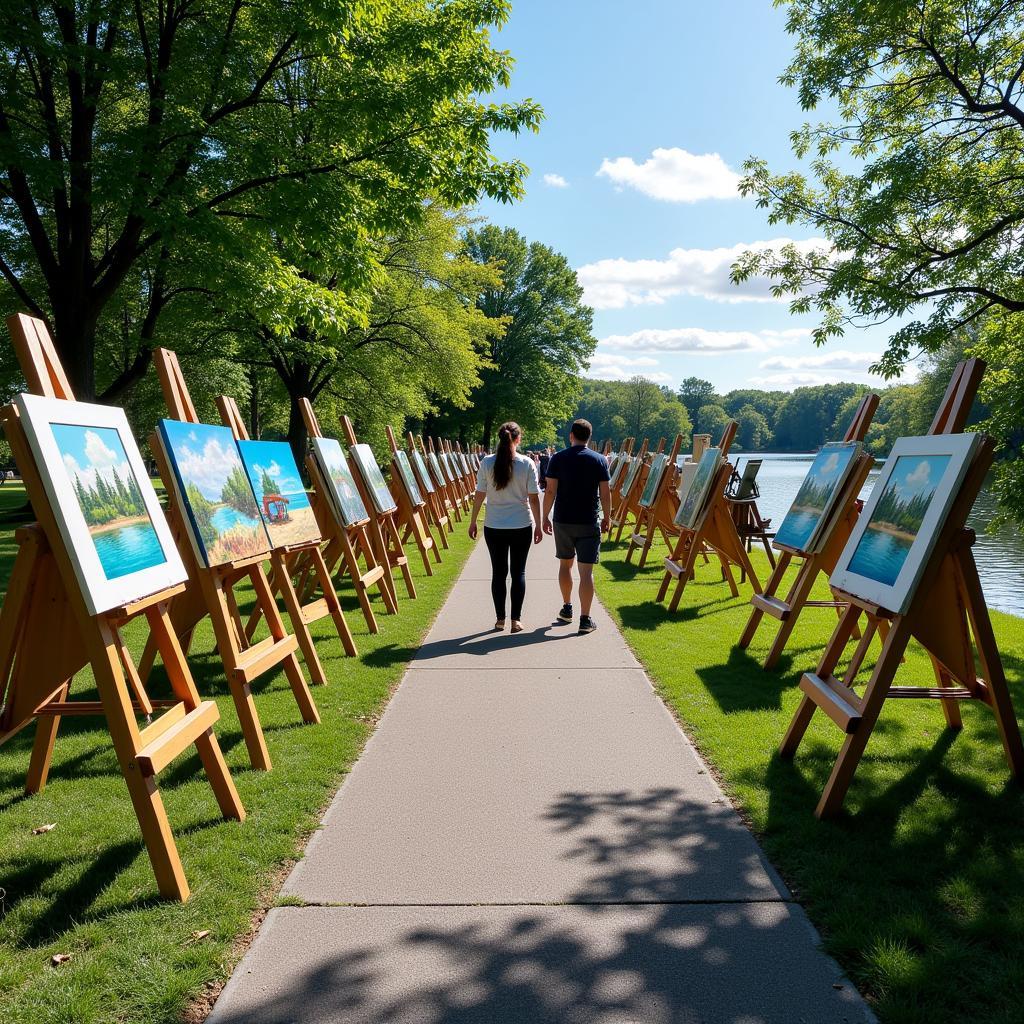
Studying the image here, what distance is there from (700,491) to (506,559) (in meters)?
2.66

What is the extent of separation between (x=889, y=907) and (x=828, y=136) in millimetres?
16046

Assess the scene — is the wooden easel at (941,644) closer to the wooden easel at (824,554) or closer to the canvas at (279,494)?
the wooden easel at (824,554)

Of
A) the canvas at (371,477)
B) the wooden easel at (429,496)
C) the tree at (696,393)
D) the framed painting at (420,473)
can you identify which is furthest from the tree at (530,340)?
the tree at (696,393)

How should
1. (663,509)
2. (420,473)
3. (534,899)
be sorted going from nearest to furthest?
(534,899), (663,509), (420,473)

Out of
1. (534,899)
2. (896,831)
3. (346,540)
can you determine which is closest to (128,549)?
(534,899)

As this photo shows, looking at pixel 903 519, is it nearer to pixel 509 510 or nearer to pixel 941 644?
pixel 941 644

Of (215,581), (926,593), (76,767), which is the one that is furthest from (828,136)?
(76,767)

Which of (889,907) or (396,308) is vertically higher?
(396,308)

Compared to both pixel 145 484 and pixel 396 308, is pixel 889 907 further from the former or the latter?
pixel 396 308

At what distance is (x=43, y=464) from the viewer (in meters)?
3.12

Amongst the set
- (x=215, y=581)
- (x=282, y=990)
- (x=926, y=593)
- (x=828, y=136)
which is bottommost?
(x=282, y=990)

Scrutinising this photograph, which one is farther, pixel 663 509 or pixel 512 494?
pixel 663 509

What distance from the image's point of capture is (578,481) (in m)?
8.12

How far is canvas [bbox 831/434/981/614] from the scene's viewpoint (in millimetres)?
3867
